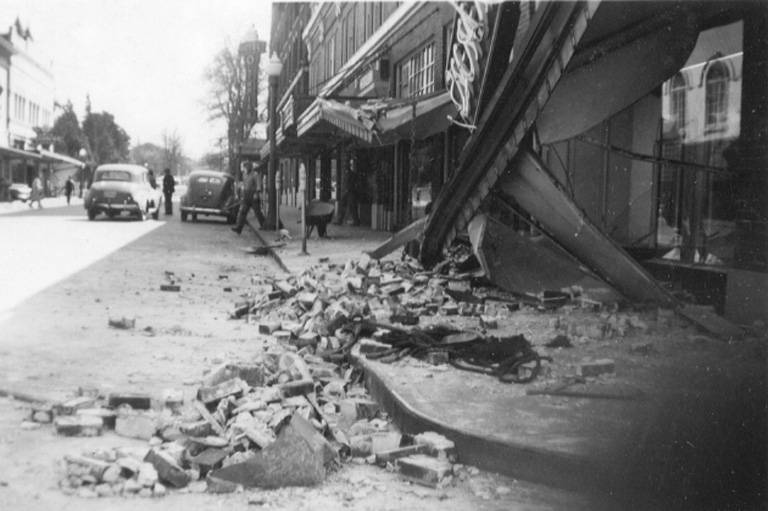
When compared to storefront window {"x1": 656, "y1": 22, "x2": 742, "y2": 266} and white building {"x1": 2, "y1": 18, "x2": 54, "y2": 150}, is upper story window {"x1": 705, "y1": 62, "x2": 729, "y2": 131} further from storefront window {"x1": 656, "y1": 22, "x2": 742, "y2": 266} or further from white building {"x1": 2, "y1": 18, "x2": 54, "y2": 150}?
white building {"x1": 2, "y1": 18, "x2": 54, "y2": 150}

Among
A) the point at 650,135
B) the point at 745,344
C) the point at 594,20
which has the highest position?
the point at 594,20

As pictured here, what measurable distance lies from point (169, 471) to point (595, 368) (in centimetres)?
298

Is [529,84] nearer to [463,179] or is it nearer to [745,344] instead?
[463,179]

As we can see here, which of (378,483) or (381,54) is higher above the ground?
(381,54)

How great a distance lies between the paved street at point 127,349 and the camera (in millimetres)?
3582

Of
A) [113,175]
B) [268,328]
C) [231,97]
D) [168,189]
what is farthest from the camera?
[231,97]

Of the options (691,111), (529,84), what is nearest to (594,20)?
(529,84)

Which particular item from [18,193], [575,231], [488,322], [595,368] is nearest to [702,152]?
[575,231]

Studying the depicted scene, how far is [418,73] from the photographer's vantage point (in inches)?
768

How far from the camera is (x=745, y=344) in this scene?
20.1 ft

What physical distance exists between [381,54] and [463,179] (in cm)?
1344

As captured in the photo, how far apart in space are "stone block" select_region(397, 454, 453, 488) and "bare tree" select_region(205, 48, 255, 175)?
1150 inches

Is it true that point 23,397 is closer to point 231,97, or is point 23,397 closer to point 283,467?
point 283,467

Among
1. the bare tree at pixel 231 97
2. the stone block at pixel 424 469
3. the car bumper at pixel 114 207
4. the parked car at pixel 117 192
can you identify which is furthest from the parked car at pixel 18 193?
the stone block at pixel 424 469
